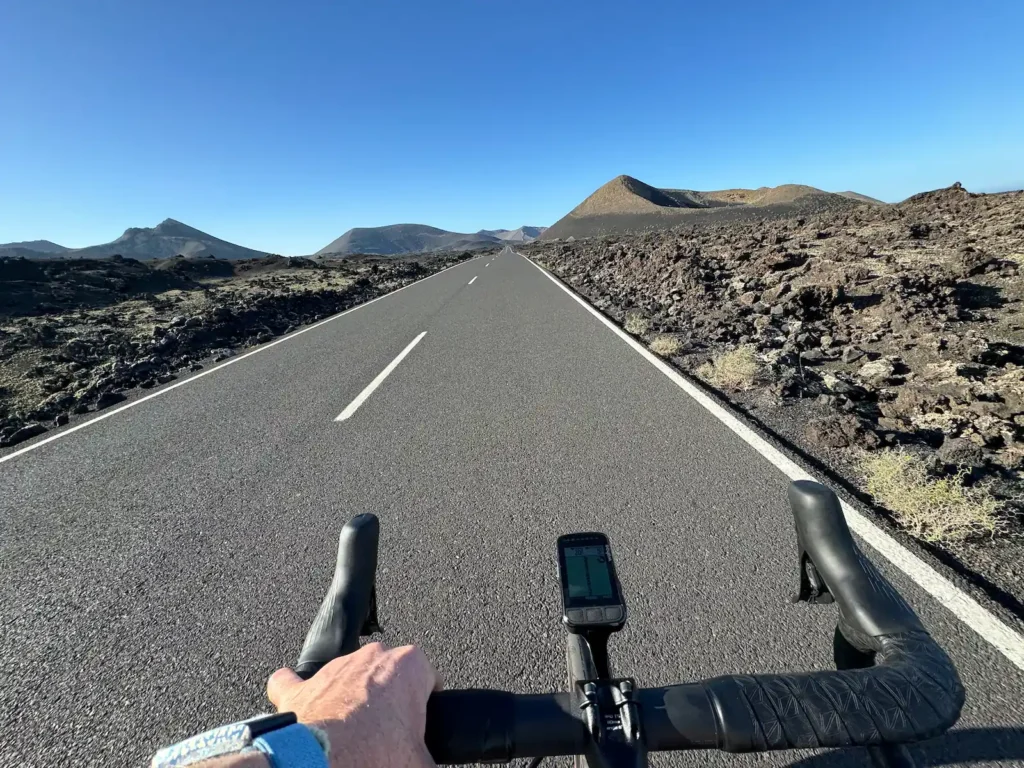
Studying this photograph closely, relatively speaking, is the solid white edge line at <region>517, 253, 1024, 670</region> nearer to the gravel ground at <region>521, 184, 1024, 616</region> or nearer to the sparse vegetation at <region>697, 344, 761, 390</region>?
the gravel ground at <region>521, 184, 1024, 616</region>

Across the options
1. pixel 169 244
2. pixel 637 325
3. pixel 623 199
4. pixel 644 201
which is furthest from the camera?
pixel 169 244

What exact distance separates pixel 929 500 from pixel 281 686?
3448 mm

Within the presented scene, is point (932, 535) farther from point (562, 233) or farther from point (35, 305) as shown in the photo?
point (562, 233)

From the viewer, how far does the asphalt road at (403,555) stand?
2119 millimetres

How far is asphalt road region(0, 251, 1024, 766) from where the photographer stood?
6.95 ft

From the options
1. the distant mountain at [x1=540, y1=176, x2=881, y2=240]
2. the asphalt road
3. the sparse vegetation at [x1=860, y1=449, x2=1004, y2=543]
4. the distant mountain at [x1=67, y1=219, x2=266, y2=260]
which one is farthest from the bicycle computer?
the distant mountain at [x1=67, y1=219, x2=266, y2=260]

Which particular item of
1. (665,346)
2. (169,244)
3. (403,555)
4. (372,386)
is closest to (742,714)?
(403,555)

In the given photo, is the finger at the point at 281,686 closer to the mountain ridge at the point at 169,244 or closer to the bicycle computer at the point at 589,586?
the bicycle computer at the point at 589,586

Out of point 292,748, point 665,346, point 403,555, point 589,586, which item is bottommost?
point 403,555

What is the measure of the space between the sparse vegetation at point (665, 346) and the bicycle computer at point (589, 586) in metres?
5.94

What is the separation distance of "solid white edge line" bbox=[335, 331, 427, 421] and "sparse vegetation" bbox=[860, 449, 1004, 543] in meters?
4.66

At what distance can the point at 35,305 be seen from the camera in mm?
19609

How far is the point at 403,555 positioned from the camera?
302cm

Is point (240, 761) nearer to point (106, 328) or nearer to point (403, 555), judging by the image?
point (403, 555)
